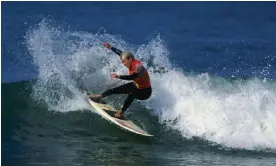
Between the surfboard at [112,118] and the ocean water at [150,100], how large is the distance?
15cm

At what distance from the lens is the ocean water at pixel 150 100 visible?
9773 mm

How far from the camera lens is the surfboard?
1039cm

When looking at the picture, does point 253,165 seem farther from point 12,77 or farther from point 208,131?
point 12,77

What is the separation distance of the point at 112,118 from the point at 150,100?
158 cm

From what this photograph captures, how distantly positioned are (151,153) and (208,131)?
5.42 feet

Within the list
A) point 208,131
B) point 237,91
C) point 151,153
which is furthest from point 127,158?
point 237,91

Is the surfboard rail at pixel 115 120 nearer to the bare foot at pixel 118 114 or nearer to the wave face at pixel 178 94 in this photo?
the bare foot at pixel 118 114

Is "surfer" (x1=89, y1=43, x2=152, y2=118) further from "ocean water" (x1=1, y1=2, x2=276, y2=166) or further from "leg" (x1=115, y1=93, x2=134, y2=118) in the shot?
"ocean water" (x1=1, y1=2, x2=276, y2=166)

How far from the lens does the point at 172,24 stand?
20500 millimetres

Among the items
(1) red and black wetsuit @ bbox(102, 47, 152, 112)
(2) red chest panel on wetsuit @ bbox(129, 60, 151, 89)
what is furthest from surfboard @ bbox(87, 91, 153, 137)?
(2) red chest panel on wetsuit @ bbox(129, 60, 151, 89)

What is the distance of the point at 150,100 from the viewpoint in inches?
472

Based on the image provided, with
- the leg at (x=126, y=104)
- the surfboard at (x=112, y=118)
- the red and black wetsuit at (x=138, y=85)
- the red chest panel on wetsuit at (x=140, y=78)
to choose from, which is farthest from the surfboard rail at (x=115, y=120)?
the red chest panel on wetsuit at (x=140, y=78)

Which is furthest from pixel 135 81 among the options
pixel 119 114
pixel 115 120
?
pixel 115 120

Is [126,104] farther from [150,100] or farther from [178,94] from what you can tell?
[178,94]
